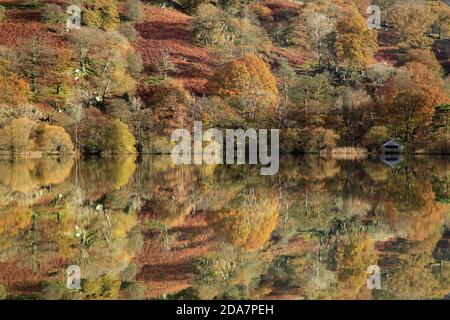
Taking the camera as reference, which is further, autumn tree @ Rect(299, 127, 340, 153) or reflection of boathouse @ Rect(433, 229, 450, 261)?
autumn tree @ Rect(299, 127, 340, 153)

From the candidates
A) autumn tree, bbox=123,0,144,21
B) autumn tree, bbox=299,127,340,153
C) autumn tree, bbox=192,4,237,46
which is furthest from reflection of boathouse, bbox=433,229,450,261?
autumn tree, bbox=123,0,144,21

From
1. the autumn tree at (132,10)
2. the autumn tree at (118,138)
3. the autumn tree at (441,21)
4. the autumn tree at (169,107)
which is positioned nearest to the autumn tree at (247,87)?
the autumn tree at (169,107)

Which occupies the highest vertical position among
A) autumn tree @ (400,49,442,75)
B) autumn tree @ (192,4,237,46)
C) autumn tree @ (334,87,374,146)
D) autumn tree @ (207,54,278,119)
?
autumn tree @ (192,4,237,46)

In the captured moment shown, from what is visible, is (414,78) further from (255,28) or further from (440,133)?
(255,28)

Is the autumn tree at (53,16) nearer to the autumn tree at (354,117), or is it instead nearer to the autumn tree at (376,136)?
the autumn tree at (354,117)

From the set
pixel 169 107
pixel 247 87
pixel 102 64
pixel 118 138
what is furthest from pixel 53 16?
pixel 118 138

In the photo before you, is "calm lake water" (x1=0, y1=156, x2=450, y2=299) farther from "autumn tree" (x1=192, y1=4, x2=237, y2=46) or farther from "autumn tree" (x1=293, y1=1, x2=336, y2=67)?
"autumn tree" (x1=192, y1=4, x2=237, y2=46)
